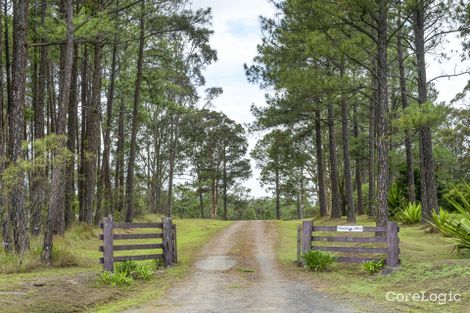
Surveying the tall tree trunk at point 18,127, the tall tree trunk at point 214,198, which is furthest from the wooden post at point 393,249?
the tall tree trunk at point 214,198

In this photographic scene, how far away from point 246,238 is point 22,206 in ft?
34.3

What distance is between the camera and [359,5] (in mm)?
12602

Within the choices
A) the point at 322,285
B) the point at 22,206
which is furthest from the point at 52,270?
the point at 322,285

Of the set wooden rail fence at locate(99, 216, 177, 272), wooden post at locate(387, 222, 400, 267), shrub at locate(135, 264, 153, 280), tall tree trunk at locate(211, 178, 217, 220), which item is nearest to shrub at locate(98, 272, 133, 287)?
shrub at locate(135, 264, 153, 280)

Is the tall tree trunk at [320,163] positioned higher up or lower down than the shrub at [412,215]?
higher up

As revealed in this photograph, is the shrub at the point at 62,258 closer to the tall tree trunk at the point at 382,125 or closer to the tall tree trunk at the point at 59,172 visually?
the tall tree trunk at the point at 59,172

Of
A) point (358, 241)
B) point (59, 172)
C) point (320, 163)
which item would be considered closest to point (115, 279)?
point (59, 172)

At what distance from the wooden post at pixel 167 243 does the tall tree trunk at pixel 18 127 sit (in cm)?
332

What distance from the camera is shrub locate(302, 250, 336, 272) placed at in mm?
11703

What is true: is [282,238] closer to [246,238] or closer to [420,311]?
[246,238]

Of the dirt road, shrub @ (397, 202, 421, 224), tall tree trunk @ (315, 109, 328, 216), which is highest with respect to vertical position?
tall tree trunk @ (315, 109, 328, 216)

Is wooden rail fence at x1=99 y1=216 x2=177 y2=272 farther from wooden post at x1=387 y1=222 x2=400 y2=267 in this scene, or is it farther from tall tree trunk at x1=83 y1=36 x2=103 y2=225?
tall tree trunk at x1=83 y1=36 x2=103 y2=225

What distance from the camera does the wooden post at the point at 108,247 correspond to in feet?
34.9

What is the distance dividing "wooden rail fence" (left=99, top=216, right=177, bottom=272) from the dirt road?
92 cm
